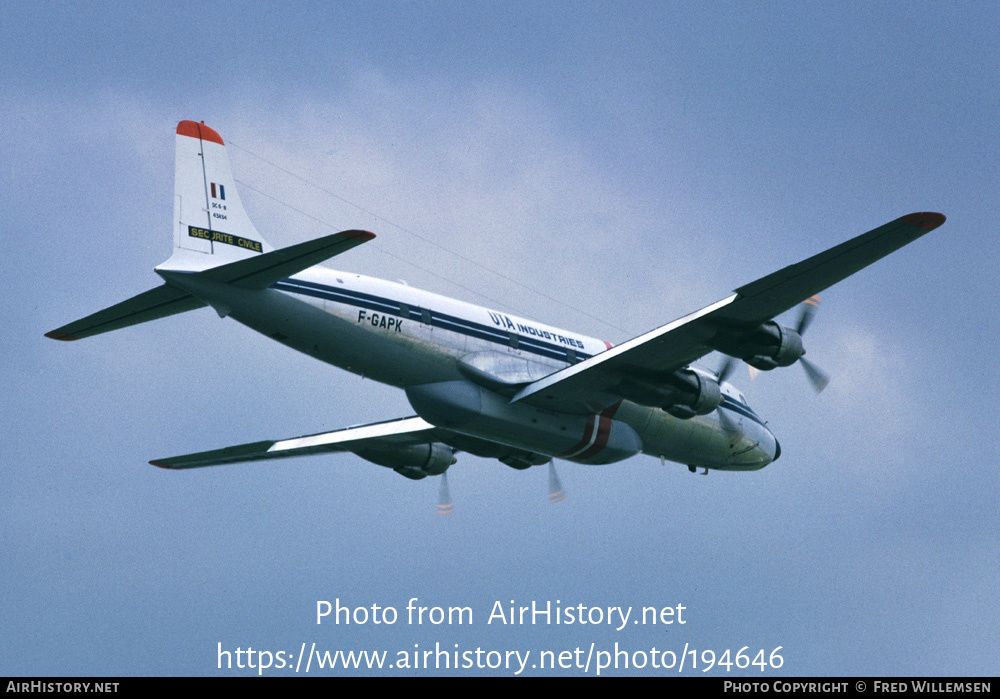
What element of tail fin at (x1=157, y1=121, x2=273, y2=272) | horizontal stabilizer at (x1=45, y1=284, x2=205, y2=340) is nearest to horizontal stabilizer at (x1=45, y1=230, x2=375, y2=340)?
horizontal stabilizer at (x1=45, y1=284, x2=205, y2=340)

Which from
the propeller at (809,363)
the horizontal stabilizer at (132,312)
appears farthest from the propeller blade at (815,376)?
the horizontal stabilizer at (132,312)

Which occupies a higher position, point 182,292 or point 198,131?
point 198,131

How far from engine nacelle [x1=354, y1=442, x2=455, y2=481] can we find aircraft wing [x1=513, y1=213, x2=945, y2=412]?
23.3 ft

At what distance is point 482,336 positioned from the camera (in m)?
36.2

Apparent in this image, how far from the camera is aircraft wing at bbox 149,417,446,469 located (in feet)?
136

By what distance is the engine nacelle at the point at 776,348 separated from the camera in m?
34.7

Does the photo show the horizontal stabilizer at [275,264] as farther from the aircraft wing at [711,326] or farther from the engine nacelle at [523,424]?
the aircraft wing at [711,326]

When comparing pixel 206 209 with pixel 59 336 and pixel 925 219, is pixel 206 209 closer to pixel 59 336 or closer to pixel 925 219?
pixel 59 336

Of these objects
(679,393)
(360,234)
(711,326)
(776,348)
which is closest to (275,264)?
(360,234)

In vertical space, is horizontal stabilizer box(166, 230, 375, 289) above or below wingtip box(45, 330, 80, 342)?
above

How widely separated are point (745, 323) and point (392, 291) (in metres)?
8.99

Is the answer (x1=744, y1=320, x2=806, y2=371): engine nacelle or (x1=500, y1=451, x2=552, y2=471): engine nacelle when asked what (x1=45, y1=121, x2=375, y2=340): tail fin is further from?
(x1=744, y1=320, x2=806, y2=371): engine nacelle

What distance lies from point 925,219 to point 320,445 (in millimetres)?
19636
